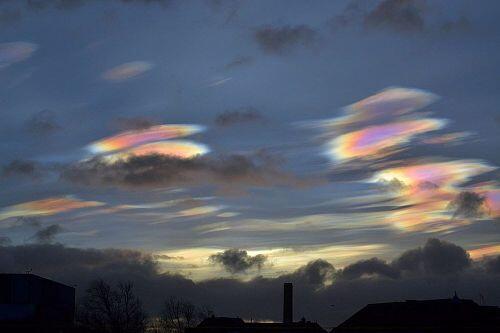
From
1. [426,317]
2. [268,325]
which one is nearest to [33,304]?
[268,325]

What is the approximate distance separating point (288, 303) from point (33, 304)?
42.6m

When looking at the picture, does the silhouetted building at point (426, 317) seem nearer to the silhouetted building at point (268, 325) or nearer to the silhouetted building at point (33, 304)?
the silhouetted building at point (268, 325)

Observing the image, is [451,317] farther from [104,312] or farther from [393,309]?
[104,312]

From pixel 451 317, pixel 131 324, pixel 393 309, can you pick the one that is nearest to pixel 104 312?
pixel 131 324

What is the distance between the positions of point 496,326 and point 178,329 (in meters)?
89.0

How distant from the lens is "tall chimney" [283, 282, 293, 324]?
4756 inches

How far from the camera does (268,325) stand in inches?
4579

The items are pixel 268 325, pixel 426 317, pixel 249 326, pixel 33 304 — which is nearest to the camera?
pixel 426 317

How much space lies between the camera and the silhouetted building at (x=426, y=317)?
296 ft

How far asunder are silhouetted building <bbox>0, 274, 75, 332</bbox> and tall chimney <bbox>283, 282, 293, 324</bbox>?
36550 mm

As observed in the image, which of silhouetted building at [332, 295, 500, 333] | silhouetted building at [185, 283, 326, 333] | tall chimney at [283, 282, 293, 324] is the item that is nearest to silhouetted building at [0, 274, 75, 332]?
silhouetted building at [185, 283, 326, 333]

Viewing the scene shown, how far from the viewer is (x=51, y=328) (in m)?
108

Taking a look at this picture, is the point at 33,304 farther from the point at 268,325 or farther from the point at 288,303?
the point at 288,303

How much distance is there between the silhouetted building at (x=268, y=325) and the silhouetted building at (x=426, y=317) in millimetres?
10921
